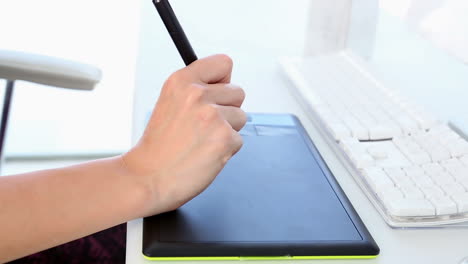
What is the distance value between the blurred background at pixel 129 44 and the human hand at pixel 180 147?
20cm

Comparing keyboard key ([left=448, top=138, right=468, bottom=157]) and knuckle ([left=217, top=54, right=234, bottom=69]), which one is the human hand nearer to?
knuckle ([left=217, top=54, right=234, bottom=69])

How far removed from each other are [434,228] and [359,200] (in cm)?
7

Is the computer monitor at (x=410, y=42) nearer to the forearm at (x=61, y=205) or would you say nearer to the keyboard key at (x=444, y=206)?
the keyboard key at (x=444, y=206)

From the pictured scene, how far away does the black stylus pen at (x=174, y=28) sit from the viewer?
0.51 m

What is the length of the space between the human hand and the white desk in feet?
0.14

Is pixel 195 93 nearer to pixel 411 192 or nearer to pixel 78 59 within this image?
pixel 411 192

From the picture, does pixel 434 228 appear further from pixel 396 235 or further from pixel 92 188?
pixel 92 188

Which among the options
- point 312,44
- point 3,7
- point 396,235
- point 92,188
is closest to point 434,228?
point 396,235

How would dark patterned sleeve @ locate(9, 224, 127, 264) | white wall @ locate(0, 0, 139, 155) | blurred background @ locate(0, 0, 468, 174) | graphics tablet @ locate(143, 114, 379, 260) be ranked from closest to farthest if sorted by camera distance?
1. graphics tablet @ locate(143, 114, 379, 260)
2. dark patterned sleeve @ locate(9, 224, 127, 264)
3. blurred background @ locate(0, 0, 468, 174)
4. white wall @ locate(0, 0, 139, 155)

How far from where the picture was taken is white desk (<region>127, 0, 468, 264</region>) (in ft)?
1.56

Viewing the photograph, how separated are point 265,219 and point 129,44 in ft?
3.95

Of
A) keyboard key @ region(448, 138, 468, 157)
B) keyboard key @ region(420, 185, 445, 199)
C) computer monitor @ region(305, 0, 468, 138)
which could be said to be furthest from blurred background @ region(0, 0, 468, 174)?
keyboard key @ region(420, 185, 445, 199)

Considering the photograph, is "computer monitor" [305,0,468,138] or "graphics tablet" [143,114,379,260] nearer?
"graphics tablet" [143,114,379,260]

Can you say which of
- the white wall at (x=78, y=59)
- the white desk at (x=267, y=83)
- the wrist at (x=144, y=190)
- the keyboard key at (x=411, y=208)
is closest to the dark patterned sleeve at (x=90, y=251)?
the white desk at (x=267, y=83)
